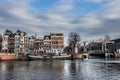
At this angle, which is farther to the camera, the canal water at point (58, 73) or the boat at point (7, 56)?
the boat at point (7, 56)

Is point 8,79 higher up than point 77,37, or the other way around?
point 77,37

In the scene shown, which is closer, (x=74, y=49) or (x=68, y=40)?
(x=74, y=49)

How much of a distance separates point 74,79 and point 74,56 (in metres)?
124

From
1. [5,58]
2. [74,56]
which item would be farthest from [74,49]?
[5,58]

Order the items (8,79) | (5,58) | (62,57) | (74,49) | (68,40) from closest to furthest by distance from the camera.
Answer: (8,79), (5,58), (62,57), (74,49), (68,40)

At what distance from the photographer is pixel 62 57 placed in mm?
160375

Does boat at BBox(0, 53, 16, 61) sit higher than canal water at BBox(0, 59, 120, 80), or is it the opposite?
boat at BBox(0, 53, 16, 61)

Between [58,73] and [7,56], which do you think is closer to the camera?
[58,73]

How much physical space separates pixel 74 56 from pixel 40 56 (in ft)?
82.2

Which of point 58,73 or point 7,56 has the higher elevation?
point 7,56

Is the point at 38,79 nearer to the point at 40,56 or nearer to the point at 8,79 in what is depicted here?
the point at 8,79

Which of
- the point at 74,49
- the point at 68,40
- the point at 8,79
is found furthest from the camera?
the point at 68,40

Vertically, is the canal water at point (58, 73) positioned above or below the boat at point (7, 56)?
below

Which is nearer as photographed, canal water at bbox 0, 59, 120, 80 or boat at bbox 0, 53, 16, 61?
canal water at bbox 0, 59, 120, 80
